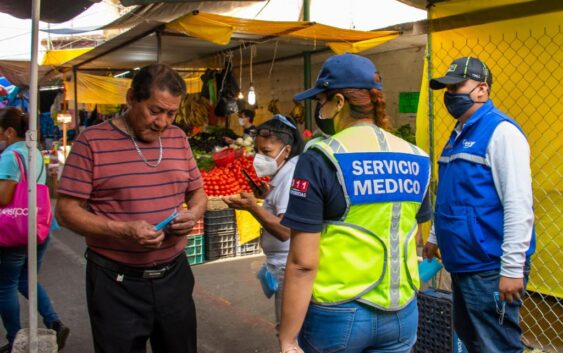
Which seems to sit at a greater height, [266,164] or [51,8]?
[51,8]

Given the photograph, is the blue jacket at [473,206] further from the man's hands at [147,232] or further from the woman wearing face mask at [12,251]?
the woman wearing face mask at [12,251]

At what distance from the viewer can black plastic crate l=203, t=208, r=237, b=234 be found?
695cm

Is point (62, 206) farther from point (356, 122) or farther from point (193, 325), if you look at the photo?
point (356, 122)

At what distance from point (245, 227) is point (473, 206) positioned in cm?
468

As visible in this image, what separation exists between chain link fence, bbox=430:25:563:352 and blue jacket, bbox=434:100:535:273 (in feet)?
4.48

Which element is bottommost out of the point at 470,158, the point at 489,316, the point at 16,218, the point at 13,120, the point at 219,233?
the point at 219,233

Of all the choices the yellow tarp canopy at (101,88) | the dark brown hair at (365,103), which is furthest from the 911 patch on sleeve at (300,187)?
the yellow tarp canopy at (101,88)

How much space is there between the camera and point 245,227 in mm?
7191

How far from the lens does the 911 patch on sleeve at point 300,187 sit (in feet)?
6.12

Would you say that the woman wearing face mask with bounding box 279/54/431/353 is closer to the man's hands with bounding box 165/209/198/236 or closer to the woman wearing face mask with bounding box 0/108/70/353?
the man's hands with bounding box 165/209/198/236

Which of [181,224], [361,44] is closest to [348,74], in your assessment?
[181,224]

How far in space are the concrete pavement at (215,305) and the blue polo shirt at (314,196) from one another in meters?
2.71

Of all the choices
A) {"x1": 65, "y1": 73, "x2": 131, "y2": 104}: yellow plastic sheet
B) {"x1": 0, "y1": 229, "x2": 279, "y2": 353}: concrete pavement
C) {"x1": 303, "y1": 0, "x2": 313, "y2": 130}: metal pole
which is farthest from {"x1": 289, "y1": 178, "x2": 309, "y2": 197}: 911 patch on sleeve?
{"x1": 65, "y1": 73, "x2": 131, "y2": 104}: yellow plastic sheet

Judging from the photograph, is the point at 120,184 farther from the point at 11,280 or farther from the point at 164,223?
the point at 11,280
